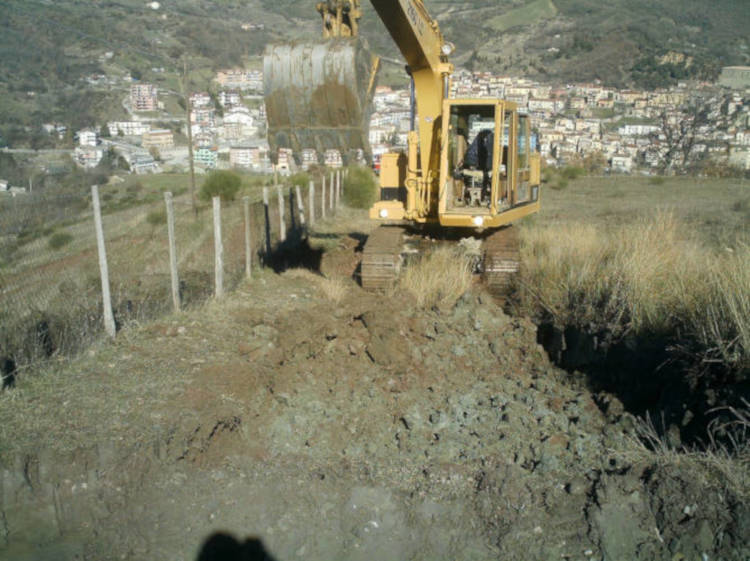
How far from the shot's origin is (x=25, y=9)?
7456 cm

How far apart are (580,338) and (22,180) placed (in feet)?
45.5

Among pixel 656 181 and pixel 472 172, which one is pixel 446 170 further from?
pixel 656 181

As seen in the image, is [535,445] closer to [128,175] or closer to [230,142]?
[128,175]

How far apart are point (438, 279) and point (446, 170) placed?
177 centimetres

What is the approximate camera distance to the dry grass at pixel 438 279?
29.3 ft

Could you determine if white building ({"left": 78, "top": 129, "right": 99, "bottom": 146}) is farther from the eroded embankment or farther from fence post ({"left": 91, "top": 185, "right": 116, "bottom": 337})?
the eroded embankment

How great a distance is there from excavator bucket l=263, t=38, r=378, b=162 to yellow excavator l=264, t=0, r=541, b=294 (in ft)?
2.55

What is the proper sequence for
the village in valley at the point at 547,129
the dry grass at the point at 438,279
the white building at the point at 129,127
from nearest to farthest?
the dry grass at the point at 438,279 < the village in valley at the point at 547,129 < the white building at the point at 129,127

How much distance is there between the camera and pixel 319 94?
29.1 feet

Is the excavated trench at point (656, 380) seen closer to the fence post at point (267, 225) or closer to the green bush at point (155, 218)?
the fence post at point (267, 225)

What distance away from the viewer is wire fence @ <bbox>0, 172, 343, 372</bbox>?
6.67 meters

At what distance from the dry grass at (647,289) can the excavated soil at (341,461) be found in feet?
2.95

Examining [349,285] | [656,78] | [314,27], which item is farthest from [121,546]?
[314,27]

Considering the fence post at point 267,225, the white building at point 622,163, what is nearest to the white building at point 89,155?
the fence post at point 267,225
